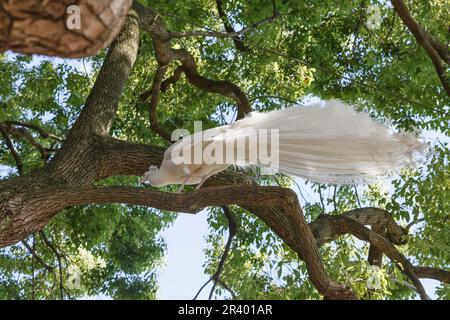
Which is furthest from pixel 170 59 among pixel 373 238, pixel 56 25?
pixel 56 25

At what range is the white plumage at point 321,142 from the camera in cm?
402

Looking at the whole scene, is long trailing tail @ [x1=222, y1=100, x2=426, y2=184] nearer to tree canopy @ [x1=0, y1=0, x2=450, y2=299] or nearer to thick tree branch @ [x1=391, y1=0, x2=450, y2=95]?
tree canopy @ [x1=0, y1=0, x2=450, y2=299]

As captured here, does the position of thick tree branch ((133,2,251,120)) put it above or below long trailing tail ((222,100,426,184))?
above

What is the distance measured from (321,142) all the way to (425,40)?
192 cm

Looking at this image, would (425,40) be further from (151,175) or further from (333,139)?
(151,175)

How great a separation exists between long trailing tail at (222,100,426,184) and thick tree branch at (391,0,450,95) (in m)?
1.52

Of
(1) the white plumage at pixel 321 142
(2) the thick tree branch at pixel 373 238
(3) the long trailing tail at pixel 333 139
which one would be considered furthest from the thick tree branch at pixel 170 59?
(3) the long trailing tail at pixel 333 139

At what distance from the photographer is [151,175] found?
4.40 metres

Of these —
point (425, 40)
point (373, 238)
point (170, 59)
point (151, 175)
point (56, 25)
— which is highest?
point (170, 59)

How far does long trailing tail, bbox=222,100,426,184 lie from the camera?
13.3ft

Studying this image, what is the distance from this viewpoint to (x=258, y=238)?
7.15 metres

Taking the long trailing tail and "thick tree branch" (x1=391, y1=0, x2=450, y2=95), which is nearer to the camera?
the long trailing tail

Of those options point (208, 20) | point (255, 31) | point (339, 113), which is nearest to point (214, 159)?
point (339, 113)

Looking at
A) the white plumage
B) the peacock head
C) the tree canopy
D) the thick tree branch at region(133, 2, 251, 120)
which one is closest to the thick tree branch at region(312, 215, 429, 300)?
the tree canopy
